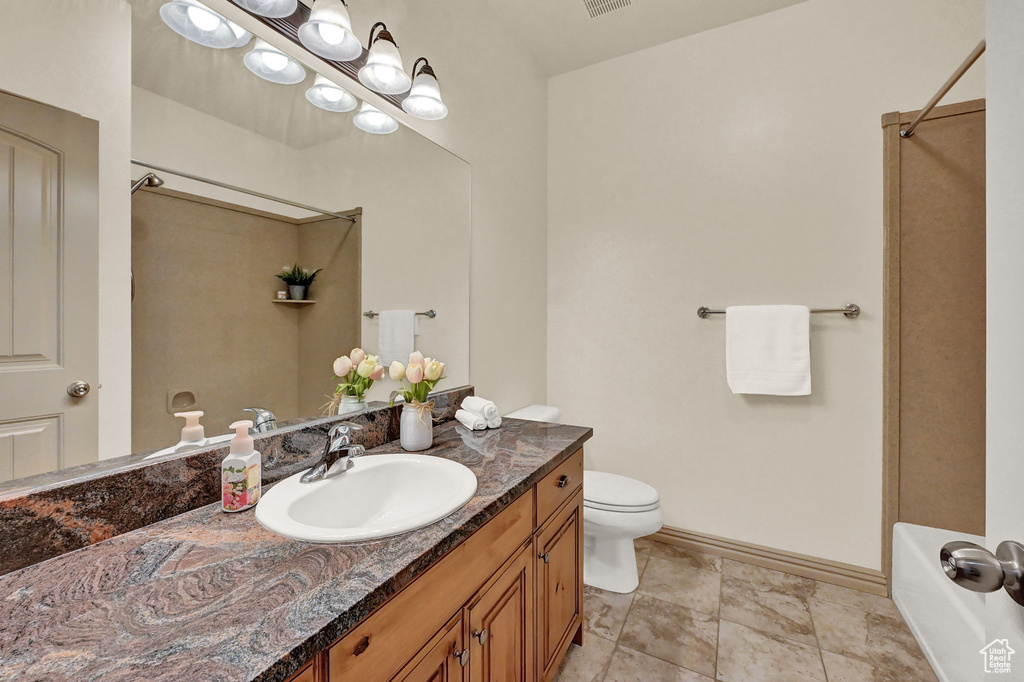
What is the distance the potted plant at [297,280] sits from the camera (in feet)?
3.64

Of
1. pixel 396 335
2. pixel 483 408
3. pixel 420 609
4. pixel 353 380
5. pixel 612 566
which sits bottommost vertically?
pixel 612 566

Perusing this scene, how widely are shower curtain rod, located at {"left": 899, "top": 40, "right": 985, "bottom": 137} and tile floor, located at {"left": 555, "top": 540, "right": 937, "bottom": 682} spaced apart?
77.2 inches

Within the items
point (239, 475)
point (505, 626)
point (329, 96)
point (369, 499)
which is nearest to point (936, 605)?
point (505, 626)

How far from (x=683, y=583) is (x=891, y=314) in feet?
4.86

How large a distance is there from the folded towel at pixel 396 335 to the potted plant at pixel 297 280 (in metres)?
0.28

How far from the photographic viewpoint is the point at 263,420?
1.07m

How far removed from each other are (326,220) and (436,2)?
3.54 feet

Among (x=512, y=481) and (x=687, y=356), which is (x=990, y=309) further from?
(x=687, y=356)

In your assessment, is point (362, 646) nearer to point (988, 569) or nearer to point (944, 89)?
point (988, 569)

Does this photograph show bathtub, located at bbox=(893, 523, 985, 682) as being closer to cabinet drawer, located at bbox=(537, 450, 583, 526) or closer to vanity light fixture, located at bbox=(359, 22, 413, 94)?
cabinet drawer, located at bbox=(537, 450, 583, 526)

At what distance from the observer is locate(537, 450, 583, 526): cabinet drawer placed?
1.21 meters

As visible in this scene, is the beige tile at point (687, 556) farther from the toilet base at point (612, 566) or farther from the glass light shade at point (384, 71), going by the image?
the glass light shade at point (384, 71)

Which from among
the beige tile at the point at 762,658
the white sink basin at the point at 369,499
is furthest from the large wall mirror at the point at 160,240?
the beige tile at the point at 762,658

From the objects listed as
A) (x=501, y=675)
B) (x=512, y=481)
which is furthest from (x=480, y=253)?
(x=501, y=675)
